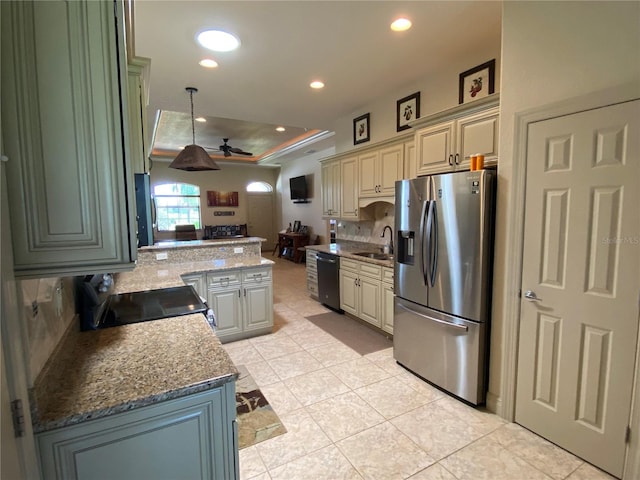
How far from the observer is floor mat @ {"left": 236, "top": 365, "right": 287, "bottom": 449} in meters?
2.08

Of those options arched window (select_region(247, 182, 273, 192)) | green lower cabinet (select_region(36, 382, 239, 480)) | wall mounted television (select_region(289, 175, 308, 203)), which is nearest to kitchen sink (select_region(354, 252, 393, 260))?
green lower cabinet (select_region(36, 382, 239, 480))

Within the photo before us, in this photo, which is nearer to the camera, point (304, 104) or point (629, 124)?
point (629, 124)

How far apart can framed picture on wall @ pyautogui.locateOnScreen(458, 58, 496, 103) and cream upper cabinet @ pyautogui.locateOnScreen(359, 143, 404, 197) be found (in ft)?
2.55

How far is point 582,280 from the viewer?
1.82 metres

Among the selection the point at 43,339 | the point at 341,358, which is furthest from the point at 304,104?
the point at 43,339

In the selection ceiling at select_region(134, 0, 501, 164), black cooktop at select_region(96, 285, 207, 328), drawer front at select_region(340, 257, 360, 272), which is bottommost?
drawer front at select_region(340, 257, 360, 272)

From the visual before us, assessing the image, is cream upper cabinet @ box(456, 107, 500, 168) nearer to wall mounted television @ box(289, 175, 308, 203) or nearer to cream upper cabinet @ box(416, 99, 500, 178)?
cream upper cabinet @ box(416, 99, 500, 178)

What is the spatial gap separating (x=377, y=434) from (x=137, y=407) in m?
1.57

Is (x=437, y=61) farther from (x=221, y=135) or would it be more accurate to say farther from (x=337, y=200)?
(x=221, y=135)

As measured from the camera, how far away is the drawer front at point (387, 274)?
3431 mm

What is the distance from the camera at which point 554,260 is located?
6.32 feet

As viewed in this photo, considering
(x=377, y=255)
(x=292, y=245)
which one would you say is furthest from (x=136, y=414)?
(x=292, y=245)

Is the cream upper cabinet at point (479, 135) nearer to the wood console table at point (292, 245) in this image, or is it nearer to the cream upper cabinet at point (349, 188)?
the cream upper cabinet at point (349, 188)

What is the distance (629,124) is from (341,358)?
2672 millimetres
